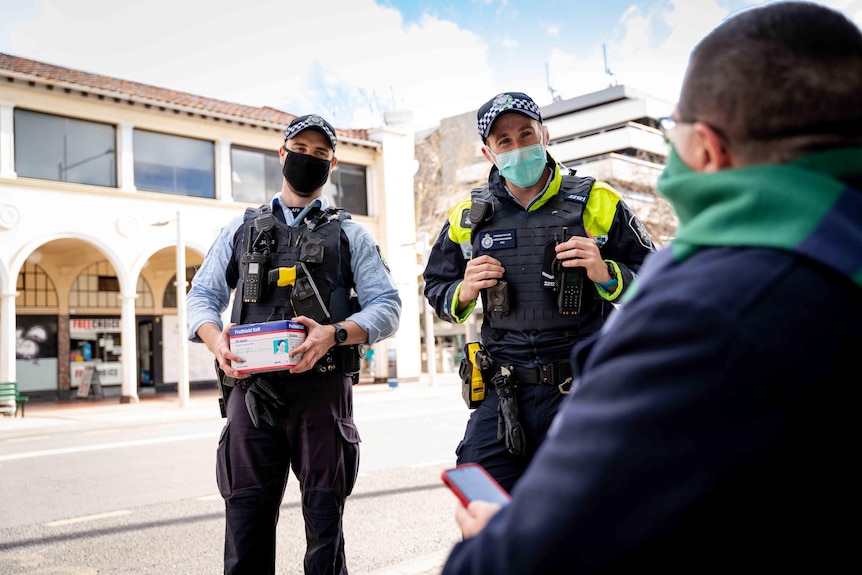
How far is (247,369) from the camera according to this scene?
10.6 feet

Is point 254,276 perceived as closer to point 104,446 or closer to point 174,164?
point 104,446

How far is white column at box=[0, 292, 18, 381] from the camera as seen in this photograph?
1881cm

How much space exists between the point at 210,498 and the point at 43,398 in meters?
19.6

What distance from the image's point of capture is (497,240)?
3.41m

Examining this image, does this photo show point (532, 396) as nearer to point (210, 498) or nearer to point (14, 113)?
point (210, 498)

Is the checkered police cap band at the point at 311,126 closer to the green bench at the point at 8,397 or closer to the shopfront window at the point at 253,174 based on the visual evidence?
the green bench at the point at 8,397

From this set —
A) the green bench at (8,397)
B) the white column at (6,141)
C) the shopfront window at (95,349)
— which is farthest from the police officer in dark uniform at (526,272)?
the shopfront window at (95,349)

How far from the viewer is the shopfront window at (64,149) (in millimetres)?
19609

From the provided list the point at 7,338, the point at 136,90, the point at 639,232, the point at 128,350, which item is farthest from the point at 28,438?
the point at 639,232

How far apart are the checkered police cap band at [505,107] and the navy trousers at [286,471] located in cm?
136

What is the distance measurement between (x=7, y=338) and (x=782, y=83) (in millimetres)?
21301

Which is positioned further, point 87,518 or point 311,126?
point 87,518

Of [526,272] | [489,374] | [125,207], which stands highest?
[125,207]

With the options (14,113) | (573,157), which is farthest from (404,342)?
(573,157)
